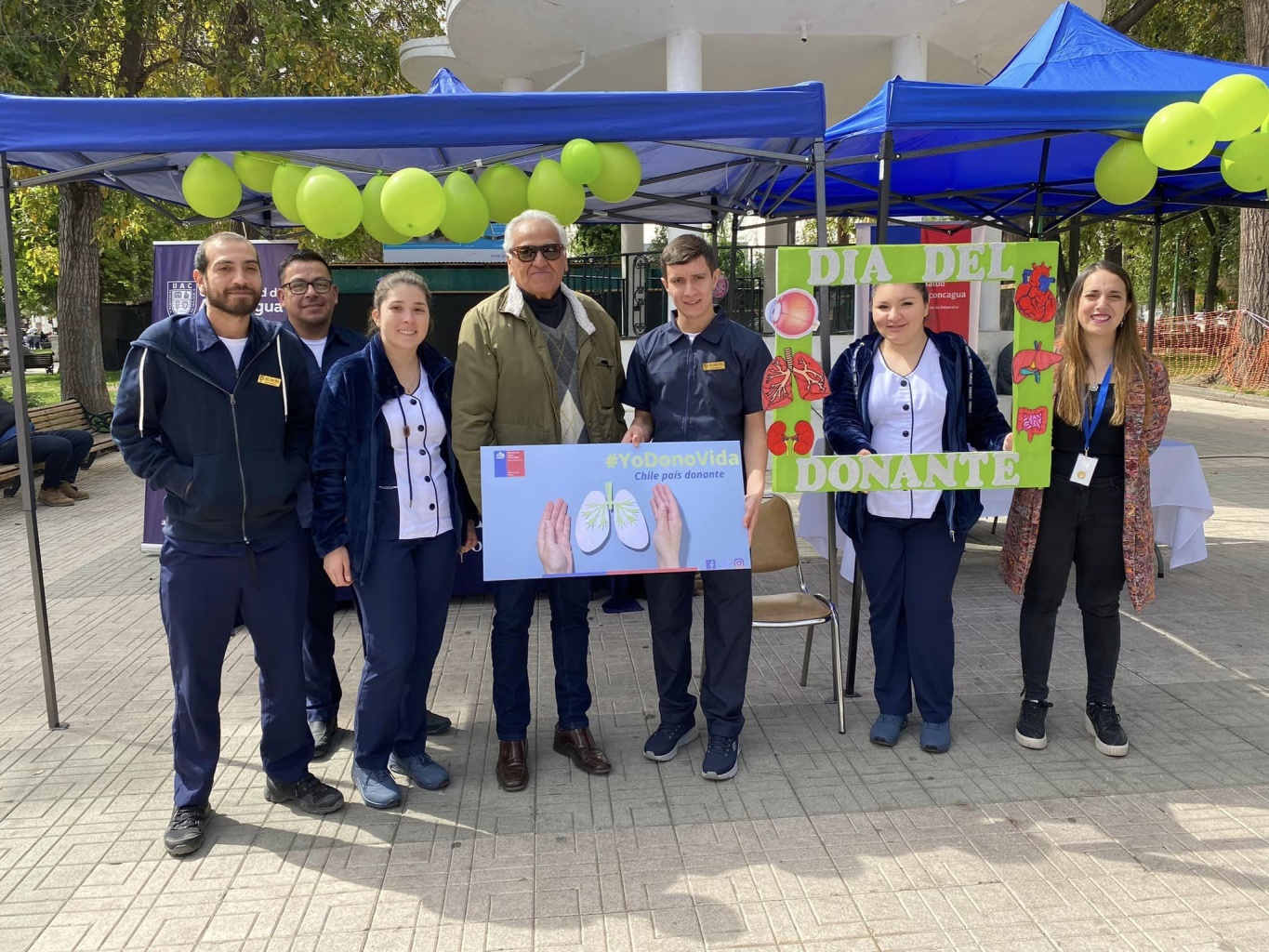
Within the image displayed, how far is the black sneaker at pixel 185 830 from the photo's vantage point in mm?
3062

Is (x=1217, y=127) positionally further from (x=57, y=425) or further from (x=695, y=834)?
(x=57, y=425)

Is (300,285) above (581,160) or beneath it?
beneath

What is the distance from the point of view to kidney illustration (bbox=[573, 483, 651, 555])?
3.33 metres

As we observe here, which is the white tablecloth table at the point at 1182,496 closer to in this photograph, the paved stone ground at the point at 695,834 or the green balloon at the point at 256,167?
the paved stone ground at the point at 695,834

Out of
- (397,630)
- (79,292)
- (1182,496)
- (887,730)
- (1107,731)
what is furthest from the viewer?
(79,292)

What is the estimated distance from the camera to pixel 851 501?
3.79m

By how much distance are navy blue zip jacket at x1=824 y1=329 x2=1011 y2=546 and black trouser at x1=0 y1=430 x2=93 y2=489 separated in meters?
8.49

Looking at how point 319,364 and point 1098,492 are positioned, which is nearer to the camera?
point 1098,492

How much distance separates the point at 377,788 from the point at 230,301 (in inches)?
68.6

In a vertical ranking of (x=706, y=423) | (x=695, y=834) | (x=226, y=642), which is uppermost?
(x=706, y=423)

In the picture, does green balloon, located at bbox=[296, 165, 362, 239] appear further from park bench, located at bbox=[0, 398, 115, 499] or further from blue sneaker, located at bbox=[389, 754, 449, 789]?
park bench, located at bbox=[0, 398, 115, 499]

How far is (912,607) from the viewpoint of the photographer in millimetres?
3695

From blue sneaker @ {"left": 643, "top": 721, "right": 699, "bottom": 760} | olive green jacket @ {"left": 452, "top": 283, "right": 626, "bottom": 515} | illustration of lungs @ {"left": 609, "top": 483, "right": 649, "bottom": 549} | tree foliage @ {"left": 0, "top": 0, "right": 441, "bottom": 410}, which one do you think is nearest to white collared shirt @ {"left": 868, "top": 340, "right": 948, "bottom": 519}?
illustration of lungs @ {"left": 609, "top": 483, "right": 649, "bottom": 549}

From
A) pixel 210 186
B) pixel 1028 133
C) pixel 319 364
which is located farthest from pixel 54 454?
pixel 1028 133
